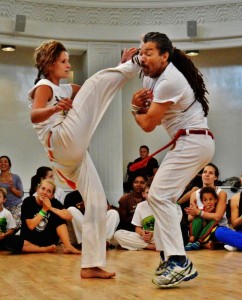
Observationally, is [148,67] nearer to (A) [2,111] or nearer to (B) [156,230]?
(B) [156,230]

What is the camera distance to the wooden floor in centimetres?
238

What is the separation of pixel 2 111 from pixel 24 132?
1.66ft

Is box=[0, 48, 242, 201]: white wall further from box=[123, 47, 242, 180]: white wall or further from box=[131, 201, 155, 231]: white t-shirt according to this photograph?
box=[131, 201, 155, 231]: white t-shirt

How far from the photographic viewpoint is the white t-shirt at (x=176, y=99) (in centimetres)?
256

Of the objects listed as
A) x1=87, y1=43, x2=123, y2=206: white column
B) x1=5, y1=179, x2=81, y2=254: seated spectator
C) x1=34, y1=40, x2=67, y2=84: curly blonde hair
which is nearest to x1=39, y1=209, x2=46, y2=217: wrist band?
x1=5, y1=179, x2=81, y2=254: seated spectator

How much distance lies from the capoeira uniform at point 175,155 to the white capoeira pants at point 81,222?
2589 millimetres

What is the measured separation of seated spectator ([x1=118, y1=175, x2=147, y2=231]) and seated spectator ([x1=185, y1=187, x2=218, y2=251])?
0.67 metres

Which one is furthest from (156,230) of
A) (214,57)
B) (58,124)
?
(214,57)

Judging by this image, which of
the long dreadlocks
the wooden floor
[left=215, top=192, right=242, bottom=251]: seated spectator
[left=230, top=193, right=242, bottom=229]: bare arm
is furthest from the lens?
[left=230, top=193, right=242, bottom=229]: bare arm

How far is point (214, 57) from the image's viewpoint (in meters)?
9.63

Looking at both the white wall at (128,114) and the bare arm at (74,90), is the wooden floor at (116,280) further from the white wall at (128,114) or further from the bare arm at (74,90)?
the white wall at (128,114)

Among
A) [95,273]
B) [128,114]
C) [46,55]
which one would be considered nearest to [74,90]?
[46,55]

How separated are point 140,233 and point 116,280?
2.27 meters

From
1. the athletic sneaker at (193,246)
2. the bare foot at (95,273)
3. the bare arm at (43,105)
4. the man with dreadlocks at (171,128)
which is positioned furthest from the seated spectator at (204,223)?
the bare arm at (43,105)
